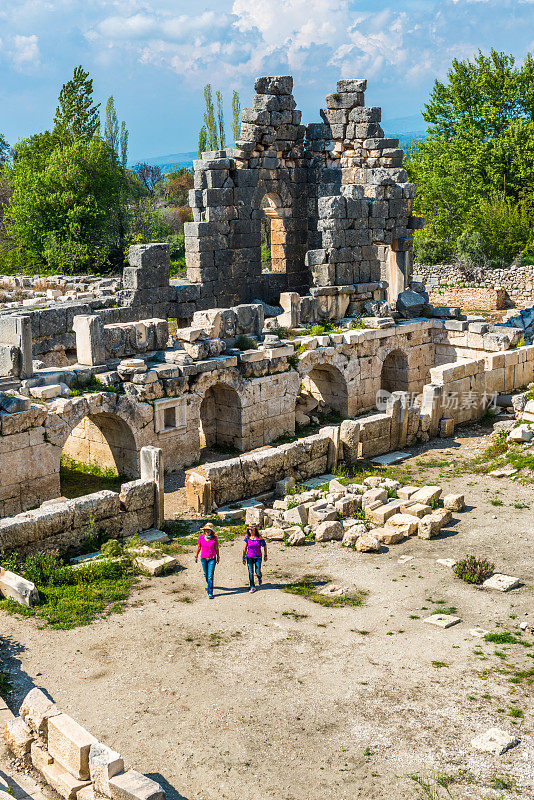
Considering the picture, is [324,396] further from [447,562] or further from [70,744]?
[70,744]

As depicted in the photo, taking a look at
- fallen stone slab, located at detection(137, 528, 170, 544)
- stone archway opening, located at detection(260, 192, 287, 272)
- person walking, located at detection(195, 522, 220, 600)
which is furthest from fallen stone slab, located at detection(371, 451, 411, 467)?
stone archway opening, located at detection(260, 192, 287, 272)

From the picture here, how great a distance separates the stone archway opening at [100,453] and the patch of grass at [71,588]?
3722mm

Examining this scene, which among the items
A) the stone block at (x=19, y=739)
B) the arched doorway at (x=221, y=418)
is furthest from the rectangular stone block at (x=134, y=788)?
the arched doorway at (x=221, y=418)

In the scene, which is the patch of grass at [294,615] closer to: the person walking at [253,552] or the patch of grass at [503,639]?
the person walking at [253,552]

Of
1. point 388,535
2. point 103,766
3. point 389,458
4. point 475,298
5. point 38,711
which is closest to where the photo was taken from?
point 103,766

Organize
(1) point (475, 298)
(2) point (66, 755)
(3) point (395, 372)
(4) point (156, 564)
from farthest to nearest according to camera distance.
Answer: (1) point (475, 298)
(3) point (395, 372)
(4) point (156, 564)
(2) point (66, 755)

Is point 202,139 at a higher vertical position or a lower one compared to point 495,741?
higher

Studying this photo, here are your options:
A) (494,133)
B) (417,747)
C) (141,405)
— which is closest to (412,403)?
(141,405)

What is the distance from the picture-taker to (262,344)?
18484 mm

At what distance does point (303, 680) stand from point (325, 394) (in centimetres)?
1181

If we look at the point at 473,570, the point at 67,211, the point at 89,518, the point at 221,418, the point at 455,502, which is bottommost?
the point at 473,570

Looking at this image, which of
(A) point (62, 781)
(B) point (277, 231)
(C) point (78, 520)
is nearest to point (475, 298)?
(B) point (277, 231)

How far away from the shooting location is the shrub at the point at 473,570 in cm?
1188

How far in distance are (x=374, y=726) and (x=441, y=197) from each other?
126ft
